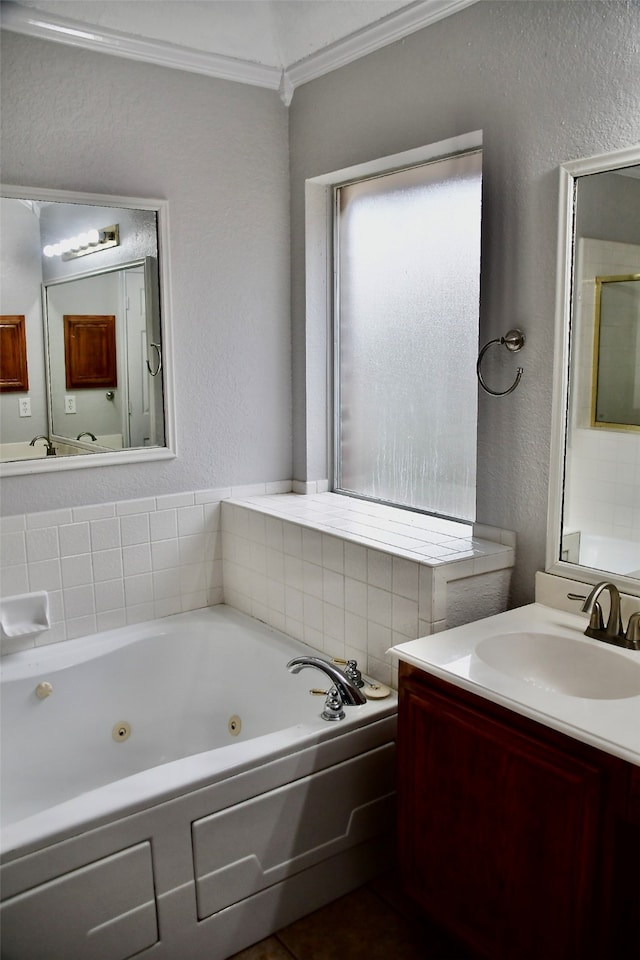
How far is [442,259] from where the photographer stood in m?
2.60

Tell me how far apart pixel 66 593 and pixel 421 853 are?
1476mm

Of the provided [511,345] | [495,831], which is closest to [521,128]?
[511,345]

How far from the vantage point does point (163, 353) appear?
2.82 metres

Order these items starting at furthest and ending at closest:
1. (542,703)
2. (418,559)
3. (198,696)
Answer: (198,696)
(418,559)
(542,703)

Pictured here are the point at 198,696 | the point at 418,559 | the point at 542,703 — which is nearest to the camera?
the point at 542,703

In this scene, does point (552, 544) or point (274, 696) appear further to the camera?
point (274, 696)

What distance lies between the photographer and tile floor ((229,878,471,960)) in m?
1.94

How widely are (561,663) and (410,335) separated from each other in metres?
1.32

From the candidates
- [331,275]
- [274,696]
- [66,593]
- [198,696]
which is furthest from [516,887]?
[331,275]

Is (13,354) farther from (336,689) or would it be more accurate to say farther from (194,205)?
(336,689)

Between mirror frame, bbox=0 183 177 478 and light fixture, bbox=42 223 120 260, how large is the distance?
0.09m

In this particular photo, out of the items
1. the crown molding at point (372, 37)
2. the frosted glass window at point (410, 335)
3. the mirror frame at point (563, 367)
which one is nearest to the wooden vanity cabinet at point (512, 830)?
the mirror frame at point (563, 367)

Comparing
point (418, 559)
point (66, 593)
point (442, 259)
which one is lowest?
point (66, 593)

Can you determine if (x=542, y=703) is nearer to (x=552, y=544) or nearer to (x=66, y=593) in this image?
(x=552, y=544)
